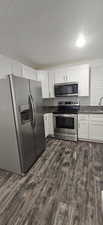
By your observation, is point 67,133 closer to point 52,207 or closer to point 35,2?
point 52,207

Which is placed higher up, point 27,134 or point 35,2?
point 35,2

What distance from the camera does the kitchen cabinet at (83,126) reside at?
3137 mm

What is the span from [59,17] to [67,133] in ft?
9.01

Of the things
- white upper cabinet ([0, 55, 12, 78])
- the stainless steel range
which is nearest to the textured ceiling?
white upper cabinet ([0, 55, 12, 78])

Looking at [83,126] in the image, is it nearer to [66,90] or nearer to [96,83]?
[66,90]

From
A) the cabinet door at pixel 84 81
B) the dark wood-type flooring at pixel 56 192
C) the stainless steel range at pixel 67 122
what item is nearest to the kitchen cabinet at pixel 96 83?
the cabinet door at pixel 84 81

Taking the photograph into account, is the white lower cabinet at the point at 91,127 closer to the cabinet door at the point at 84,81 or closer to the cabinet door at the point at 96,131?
the cabinet door at the point at 96,131

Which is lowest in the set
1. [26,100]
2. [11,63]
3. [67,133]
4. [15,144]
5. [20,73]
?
[67,133]

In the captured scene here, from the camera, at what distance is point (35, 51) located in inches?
97.8

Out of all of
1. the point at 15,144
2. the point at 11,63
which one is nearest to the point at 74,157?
the point at 15,144

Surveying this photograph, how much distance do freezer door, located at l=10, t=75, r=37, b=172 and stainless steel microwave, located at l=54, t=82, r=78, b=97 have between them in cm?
146

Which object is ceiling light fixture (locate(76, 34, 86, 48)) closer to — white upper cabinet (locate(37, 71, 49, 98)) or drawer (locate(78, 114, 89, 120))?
white upper cabinet (locate(37, 71, 49, 98))

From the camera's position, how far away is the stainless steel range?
3234mm

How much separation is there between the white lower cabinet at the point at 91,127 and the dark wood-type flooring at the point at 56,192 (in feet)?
2.05
